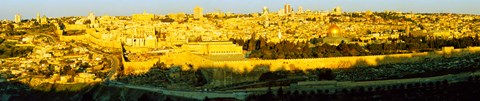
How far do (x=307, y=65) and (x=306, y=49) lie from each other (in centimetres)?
732

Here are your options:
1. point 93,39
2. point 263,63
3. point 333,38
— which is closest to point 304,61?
point 263,63

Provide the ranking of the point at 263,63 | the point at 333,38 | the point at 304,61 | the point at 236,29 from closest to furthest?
the point at 263,63 → the point at 304,61 → the point at 333,38 → the point at 236,29

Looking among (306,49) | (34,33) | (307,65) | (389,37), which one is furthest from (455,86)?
(34,33)

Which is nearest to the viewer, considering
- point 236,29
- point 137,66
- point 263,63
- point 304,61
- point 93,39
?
point 263,63

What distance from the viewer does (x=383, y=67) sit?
4209 cm

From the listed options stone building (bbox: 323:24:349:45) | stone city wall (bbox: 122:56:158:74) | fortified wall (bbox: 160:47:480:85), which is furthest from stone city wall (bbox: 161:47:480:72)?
stone building (bbox: 323:24:349:45)

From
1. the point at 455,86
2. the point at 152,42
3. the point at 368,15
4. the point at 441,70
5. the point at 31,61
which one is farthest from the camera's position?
the point at 368,15

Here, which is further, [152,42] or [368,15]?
[368,15]

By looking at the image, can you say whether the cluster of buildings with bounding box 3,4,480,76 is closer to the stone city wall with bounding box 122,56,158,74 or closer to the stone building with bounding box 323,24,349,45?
the stone building with bounding box 323,24,349,45

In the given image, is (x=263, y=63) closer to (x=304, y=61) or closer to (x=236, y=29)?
(x=304, y=61)

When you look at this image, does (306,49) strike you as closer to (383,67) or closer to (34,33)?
(383,67)

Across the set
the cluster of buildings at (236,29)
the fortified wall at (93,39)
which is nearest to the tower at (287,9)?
the cluster of buildings at (236,29)

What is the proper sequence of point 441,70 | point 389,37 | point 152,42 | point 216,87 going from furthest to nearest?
1. point 389,37
2. point 152,42
3. point 441,70
4. point 216,87

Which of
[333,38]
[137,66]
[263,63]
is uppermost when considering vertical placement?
[333,38]
